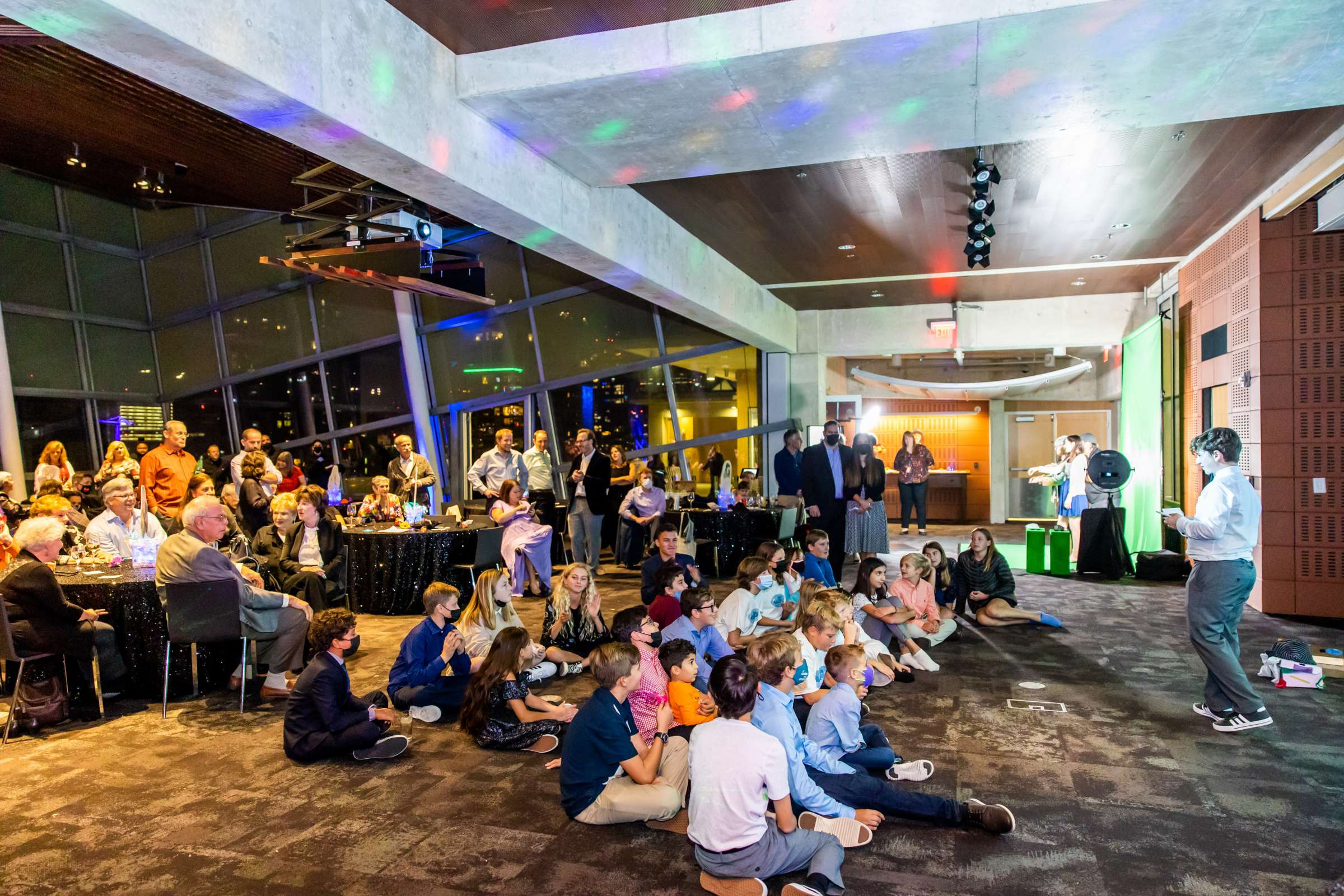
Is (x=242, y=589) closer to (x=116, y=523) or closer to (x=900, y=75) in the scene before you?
(x=116, y=523)

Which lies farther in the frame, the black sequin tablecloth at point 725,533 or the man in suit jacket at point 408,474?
the black sequin tablecloth at point 725,533

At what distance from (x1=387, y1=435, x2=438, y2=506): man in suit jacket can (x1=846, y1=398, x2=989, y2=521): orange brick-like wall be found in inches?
354

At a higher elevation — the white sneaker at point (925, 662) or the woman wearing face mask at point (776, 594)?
the woman wearing face mask at point (776, 594)

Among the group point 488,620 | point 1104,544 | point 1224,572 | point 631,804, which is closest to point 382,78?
point 488,620

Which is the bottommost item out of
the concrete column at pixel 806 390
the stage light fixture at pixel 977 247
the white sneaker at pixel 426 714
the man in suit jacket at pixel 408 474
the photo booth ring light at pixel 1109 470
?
the white sneaker at pixel 426 714

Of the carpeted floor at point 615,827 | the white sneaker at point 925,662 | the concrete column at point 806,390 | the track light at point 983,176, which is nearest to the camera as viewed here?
the carpeted floor at point 615,827

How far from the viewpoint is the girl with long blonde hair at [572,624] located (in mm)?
5625

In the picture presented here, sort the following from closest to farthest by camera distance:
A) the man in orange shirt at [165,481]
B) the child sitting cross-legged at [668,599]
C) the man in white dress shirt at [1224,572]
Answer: the man in white dress shirt at [1224,572] → the child sitting cross-legged at [668,599] → the man in orange shirt at [165,481]

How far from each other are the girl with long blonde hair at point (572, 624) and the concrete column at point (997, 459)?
11.6 metres

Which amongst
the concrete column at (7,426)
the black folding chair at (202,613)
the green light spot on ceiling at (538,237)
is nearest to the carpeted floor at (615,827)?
the black folding chair at (202,613)

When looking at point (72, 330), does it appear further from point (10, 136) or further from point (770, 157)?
point (770, 157)

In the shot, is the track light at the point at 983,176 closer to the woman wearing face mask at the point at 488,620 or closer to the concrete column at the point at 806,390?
the woman wearing face mask at the point at 488,620

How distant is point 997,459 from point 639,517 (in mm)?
8786

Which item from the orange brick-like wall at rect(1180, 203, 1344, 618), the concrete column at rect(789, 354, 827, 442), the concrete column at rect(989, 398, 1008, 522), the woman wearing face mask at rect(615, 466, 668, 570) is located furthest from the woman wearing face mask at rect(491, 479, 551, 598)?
the concrete column at rect(989, 398, 1008, 522)
